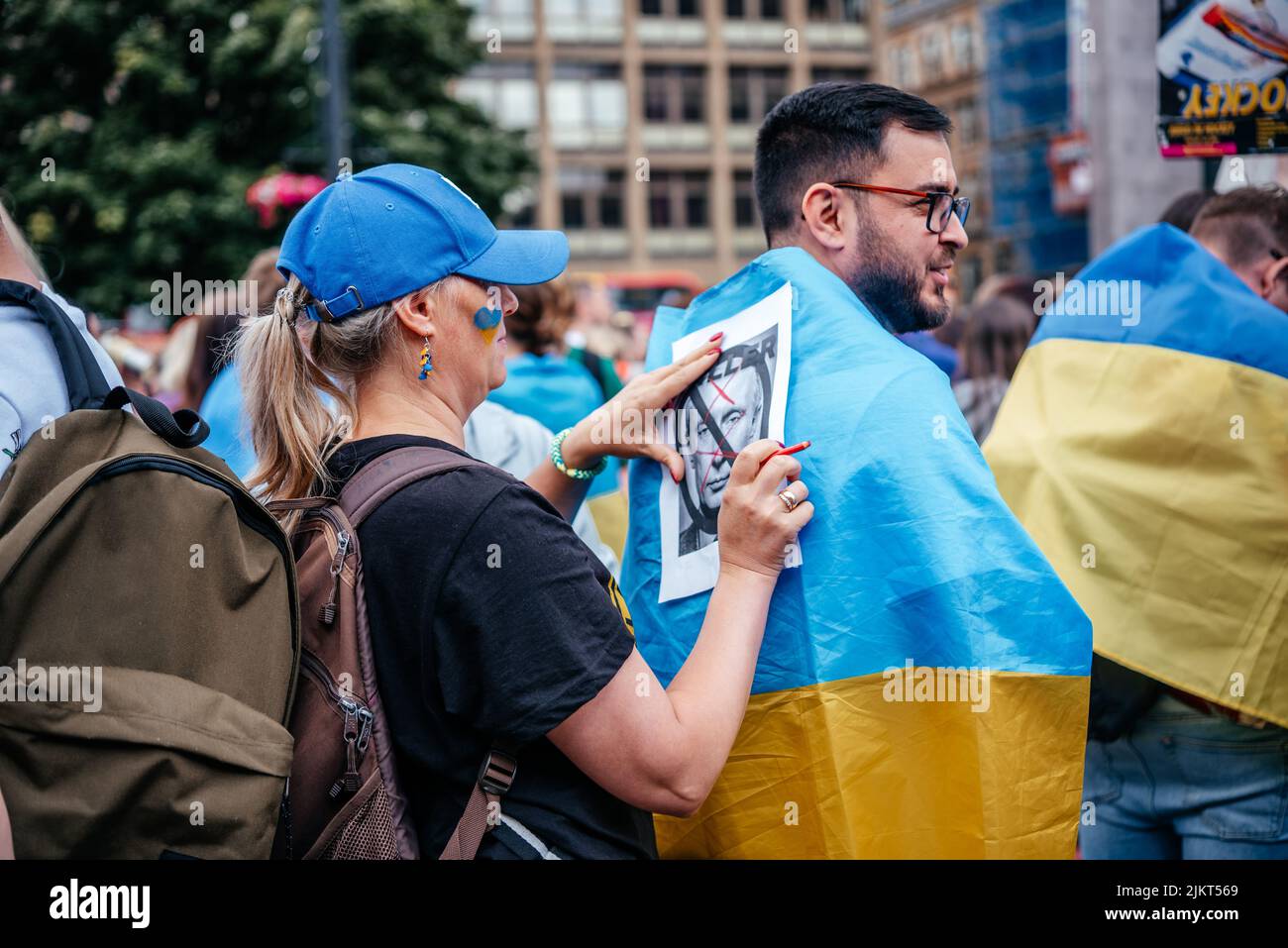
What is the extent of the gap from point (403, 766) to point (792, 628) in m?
0.65

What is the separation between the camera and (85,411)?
5.68 ft

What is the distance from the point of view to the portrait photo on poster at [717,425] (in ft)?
7.00

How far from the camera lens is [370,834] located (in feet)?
5.73

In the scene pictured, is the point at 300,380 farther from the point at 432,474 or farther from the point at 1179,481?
the point at 1179,481

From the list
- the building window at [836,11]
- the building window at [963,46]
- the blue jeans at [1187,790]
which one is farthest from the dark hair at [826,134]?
the building window at [836,11]

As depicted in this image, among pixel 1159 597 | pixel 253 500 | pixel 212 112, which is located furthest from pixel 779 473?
pixel 212 112

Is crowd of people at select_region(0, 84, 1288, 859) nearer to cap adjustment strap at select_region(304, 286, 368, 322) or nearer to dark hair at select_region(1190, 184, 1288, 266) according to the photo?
cap adjustment strap at select_region(304, 286, 368, 322)

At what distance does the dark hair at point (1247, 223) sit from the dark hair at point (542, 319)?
2311mm

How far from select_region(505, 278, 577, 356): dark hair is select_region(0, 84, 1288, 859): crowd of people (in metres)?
2.04
